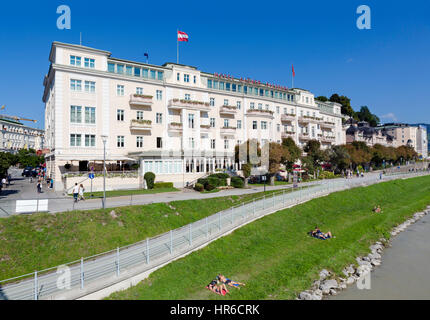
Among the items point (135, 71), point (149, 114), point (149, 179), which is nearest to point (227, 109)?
point (149, 114)

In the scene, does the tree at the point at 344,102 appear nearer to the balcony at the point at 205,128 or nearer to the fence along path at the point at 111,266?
the balcony at the point at 205,128

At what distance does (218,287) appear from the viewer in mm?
12352

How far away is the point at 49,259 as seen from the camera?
14.1 meters

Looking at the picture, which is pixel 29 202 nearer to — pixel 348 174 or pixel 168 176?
pixel 168 176

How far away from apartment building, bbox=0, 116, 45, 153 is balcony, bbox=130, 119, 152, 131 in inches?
3730

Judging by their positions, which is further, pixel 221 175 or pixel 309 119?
pixel 309 119

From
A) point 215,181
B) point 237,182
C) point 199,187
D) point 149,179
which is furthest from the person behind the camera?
point 237,182

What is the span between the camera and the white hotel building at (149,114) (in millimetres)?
33719

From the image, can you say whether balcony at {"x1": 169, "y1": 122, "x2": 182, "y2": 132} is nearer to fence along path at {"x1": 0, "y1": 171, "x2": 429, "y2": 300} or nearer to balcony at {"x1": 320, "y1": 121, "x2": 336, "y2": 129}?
fence along path at {"x1": 0, "y1": 171, "x2": 429, "y2": 300}

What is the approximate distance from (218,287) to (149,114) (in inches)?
1277

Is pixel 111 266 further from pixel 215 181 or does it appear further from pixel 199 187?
pixel 215 181

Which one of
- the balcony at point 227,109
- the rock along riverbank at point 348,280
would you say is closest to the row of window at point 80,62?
the balcony at point 227,109
